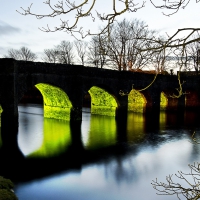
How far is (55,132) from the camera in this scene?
1459 centimetres

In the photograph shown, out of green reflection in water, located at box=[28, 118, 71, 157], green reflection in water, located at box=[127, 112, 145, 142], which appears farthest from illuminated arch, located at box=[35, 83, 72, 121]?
green reflection in water, located at box=[127, 112, 145, 142]

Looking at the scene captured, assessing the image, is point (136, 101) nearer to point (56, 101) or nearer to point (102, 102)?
point (102, 102)

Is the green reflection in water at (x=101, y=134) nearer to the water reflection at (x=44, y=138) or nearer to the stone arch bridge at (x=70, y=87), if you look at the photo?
the water reflection at (x=44, y=138)

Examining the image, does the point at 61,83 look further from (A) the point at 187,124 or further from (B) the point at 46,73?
(A) the point at 187,124

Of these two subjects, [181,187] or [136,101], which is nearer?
[181,187]

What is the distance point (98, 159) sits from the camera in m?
9.70

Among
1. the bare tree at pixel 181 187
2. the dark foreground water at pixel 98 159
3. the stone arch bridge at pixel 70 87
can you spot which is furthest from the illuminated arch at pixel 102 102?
the bare tree at pixel 181 187

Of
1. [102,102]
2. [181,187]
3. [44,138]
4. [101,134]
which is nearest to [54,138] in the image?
[44,138]

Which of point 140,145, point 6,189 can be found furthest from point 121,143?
point 6,189

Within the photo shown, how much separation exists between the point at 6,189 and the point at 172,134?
1048 cm

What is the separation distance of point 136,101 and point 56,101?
920cm

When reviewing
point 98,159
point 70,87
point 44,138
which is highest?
point 70,87

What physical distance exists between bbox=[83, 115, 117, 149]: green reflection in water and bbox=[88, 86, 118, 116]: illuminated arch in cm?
108

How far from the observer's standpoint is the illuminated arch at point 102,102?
20.7 m
